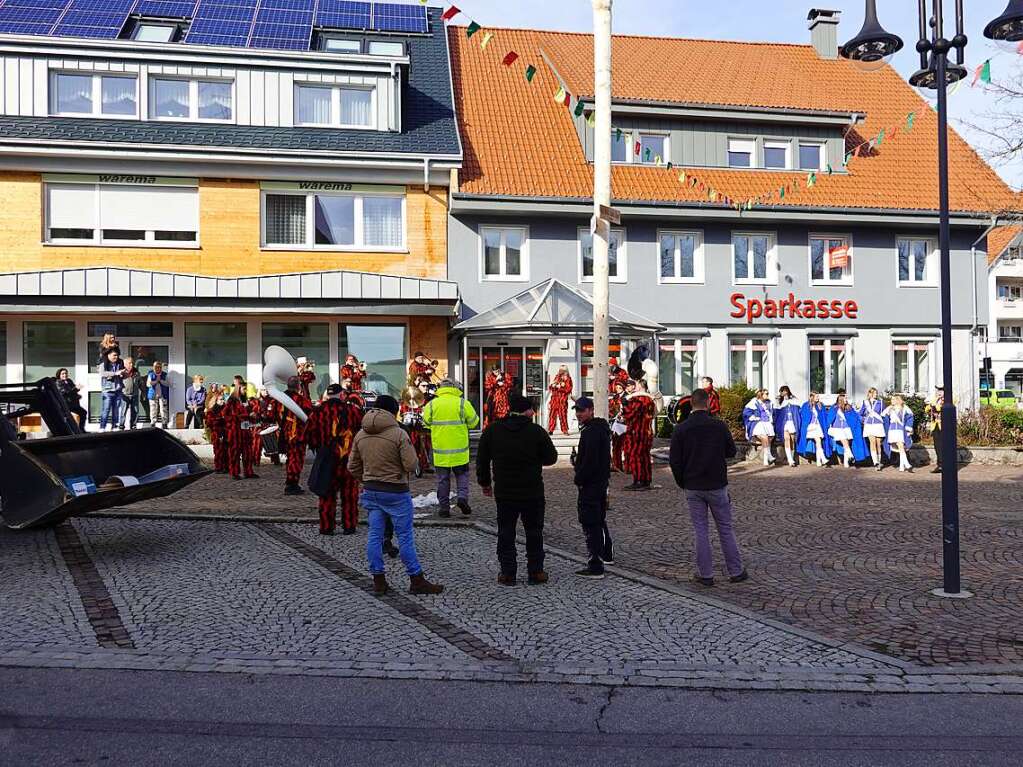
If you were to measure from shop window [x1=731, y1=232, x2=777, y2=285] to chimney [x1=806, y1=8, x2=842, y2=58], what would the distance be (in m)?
9.83

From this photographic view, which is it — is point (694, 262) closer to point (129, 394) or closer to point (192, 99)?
point (192, 99)

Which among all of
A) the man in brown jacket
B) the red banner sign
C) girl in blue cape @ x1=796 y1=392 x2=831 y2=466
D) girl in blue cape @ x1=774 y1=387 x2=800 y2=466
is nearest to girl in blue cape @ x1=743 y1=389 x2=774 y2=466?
girl in blue cape @ x1=774 y1=387 x2=800 y2=466

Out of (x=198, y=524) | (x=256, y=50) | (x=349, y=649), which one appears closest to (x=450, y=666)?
(x=349, y=649)

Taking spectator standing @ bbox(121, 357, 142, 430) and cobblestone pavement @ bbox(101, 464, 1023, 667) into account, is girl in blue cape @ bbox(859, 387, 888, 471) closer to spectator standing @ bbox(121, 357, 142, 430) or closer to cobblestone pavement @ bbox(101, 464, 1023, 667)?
cobblestone pavement @ bbox(101, 464, 1023, 667)

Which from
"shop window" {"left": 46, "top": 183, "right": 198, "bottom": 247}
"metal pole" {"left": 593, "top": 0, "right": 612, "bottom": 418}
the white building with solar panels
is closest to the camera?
"metal pole" {"left": 593, "top": 0, "right": 612, "bottom": 418}

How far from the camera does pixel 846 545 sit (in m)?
9.82

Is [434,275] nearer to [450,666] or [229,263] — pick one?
[229,263]

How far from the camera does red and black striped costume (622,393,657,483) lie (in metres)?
14.6

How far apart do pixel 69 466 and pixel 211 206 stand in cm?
1290

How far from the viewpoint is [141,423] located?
2059cm

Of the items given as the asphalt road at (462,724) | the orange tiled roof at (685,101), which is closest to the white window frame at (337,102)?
the orange tiled roof at (685,101)

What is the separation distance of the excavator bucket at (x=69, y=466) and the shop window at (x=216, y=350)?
1087 centimetres

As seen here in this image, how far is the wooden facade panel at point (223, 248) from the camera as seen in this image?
20.2 meters

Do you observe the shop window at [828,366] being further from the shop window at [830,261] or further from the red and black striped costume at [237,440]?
the red and black striped costume at [237,440]
